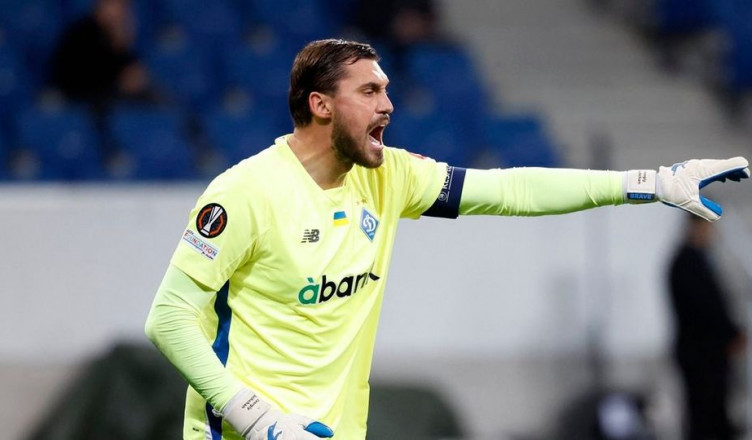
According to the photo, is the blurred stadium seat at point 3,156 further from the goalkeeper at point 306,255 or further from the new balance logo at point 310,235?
the new balance logo at point 310,235

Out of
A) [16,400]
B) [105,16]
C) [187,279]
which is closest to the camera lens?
[187,279]

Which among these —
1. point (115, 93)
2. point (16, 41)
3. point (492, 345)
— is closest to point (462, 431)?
point (492, 345)

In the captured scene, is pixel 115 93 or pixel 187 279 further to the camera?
pixel 115 93

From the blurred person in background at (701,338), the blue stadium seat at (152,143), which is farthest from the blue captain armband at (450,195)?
the blue stadium seat at (152,143)

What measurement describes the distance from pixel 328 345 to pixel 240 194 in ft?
1.56

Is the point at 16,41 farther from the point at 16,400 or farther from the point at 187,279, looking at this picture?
the point at 187,279

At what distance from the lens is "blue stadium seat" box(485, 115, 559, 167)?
783 cm

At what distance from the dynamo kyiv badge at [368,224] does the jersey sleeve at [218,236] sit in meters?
0.34

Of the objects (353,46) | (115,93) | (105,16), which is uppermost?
(105,16)

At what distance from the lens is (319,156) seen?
326cm

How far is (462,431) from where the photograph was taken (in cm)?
578

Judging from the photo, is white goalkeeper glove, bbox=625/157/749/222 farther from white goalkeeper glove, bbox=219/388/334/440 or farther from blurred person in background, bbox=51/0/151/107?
blurred person in background, bbox=51/0/151/107

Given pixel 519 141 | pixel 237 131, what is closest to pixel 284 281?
pixel 237 131

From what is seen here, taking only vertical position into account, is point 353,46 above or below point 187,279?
above
